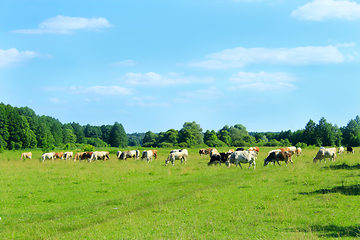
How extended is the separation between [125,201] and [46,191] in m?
6.82

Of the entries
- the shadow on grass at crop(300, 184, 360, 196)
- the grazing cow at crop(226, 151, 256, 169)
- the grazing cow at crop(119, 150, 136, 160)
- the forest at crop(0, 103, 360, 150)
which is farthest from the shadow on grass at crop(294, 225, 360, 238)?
the forest at crop(0, 103, 360, 150)

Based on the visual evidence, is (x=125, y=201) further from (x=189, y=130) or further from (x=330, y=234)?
(x=189, y=130)

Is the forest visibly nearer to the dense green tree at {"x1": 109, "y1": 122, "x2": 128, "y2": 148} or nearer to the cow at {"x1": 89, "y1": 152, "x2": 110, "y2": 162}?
the dense green tree at {"x1": 109, "y1": 122, "x2": 128, "y2": 148}

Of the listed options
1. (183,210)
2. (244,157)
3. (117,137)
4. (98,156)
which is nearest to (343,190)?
(183,210)

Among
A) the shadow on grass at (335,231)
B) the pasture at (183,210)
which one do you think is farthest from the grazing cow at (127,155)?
the shadow on grass at (335,231)

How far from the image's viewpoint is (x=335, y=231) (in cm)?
856

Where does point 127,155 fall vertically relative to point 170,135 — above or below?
below

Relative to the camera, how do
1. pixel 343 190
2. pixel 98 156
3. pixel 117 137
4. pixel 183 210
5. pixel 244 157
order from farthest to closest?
pixel 117 137 → pixel 98 156 → pixel 244 157 → pixel 343 190 → pixel 183 210

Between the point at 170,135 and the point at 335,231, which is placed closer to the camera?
the point at 335,231

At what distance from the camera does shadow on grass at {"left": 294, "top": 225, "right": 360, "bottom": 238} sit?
26.8 ft

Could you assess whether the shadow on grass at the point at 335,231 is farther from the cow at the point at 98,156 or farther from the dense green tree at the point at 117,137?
the dense green tree at the point at 117,137

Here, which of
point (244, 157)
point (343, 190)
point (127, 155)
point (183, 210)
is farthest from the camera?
point (127, 155)

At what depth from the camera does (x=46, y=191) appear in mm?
18531

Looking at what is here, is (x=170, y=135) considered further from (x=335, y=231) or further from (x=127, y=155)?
(x=335, y=231)
